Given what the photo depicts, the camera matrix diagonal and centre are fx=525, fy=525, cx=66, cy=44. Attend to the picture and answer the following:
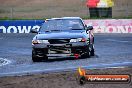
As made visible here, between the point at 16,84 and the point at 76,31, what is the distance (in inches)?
269

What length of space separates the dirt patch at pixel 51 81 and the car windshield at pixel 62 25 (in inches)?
208

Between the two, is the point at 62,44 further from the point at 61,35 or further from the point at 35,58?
the point at 35,58

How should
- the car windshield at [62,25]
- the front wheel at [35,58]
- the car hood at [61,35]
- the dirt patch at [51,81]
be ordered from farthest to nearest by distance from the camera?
the car windshield at [62,25], the front wheel at [35,58], the car hood at [61,35], the dirt patch at [51,81]

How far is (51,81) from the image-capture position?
33.5ft

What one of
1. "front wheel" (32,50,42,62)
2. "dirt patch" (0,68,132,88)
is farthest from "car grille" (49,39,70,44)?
"dirt patch" (0,68,132,88)

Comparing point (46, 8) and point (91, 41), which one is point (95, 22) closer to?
point (91, 41)

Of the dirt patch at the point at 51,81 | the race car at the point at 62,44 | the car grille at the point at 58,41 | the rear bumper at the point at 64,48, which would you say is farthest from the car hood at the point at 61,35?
the dirt patch at the point at 51,81

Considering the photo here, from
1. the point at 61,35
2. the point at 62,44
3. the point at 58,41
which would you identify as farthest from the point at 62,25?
the point at 62,44

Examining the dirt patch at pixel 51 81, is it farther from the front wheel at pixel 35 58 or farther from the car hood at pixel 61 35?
the front wheel at pixel 35 58

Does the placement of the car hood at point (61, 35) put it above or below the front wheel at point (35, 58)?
above

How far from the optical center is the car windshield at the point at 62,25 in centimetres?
1705

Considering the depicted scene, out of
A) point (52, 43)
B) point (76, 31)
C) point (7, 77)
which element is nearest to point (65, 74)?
point (7, 77)

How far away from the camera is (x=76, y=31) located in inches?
656

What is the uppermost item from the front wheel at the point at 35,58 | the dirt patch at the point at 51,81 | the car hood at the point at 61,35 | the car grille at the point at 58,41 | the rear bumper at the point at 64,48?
the dirt patch at the point at 51,81
